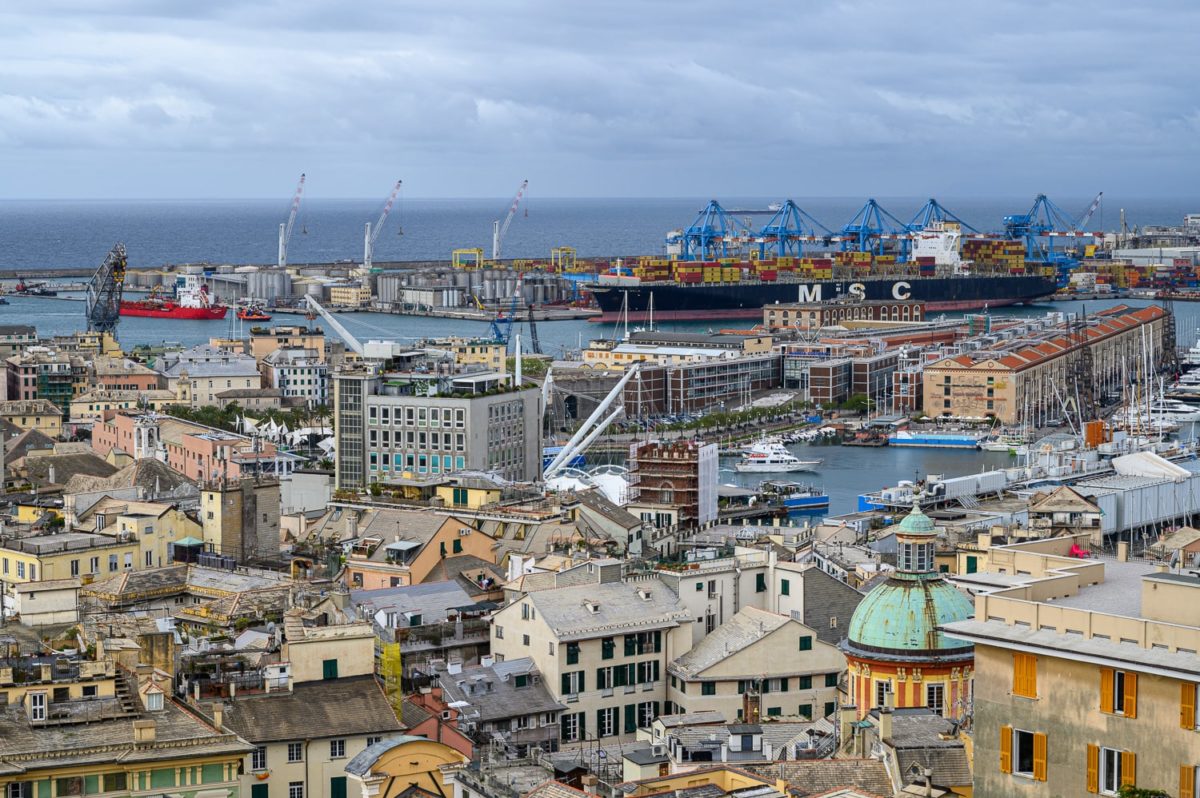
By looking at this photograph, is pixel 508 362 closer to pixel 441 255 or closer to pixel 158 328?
pixel 158 328

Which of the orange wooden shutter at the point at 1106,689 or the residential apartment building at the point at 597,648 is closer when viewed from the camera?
the orange wooden shutter at the point at 1106,689

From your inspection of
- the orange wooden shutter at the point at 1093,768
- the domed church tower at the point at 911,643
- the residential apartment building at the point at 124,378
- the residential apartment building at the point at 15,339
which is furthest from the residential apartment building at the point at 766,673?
the residential apartment building at the point at 15,339

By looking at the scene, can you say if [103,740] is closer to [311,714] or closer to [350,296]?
[311,714]

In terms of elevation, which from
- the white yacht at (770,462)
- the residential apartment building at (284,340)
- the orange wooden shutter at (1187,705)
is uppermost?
the orange wooden shutter at (1187,705)

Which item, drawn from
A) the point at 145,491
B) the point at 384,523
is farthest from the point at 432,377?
the point at 384,523

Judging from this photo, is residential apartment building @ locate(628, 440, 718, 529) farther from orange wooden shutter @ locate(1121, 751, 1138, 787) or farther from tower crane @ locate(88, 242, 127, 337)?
tower crane @ locate(88, 242, 127, 337)

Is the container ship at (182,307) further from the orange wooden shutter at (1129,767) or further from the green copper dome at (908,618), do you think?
the orange wooden shutter at (1129,767)
